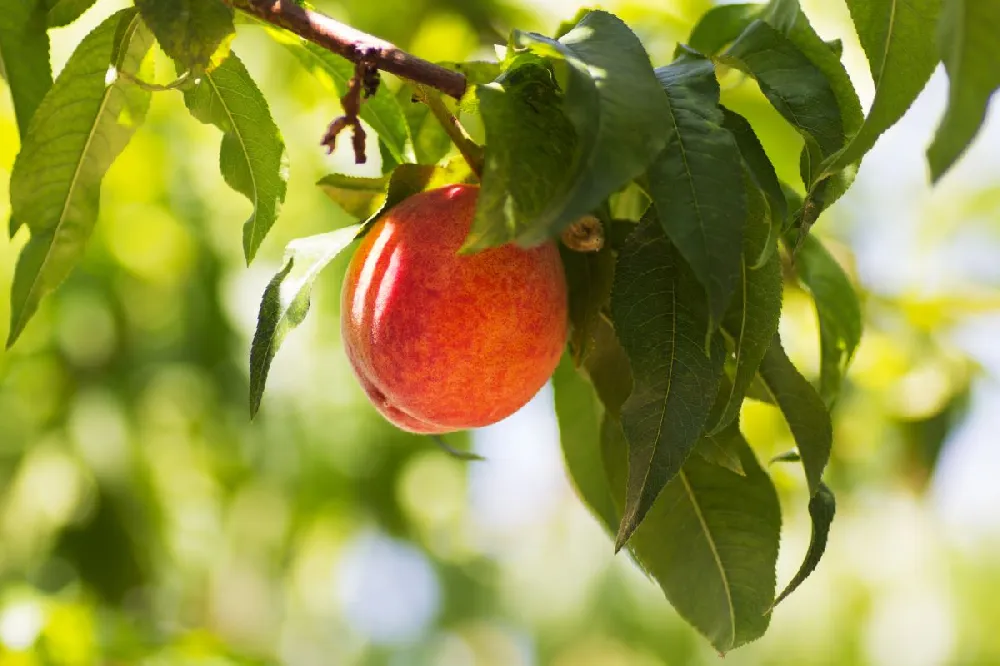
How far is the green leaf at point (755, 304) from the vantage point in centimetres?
71

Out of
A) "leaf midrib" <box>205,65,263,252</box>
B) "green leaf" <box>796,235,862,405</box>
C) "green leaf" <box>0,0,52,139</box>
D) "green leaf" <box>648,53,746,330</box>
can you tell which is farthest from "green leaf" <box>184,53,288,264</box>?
"green leaf" <box>796,235,862,405</box>

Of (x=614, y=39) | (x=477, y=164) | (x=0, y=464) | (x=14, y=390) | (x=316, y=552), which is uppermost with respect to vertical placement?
(x=614, y=39)

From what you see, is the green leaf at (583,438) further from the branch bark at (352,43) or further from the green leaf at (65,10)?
the green leaf at (65,10)

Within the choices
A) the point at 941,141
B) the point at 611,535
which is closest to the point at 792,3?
the point at 941,141

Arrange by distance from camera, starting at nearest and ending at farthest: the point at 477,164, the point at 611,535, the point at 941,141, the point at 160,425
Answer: the point at 941,141
the point at 477,164
the point at 611,535
the point at 160,425

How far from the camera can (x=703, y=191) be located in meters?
0.62

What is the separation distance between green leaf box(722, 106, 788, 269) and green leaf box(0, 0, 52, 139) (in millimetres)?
543

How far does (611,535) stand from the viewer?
3.29 ft

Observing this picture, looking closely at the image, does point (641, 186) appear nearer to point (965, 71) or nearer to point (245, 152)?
point (965, 71)

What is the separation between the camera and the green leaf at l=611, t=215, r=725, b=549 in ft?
2.21

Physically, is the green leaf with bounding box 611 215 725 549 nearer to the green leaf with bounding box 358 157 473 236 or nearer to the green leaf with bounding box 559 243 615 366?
the green leaf with bounding box 559 243 615 366

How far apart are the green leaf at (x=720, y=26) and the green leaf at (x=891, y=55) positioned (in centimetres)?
29

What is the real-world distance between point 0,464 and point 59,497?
7.0 inches

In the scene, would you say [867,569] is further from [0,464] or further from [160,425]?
[0,464]
